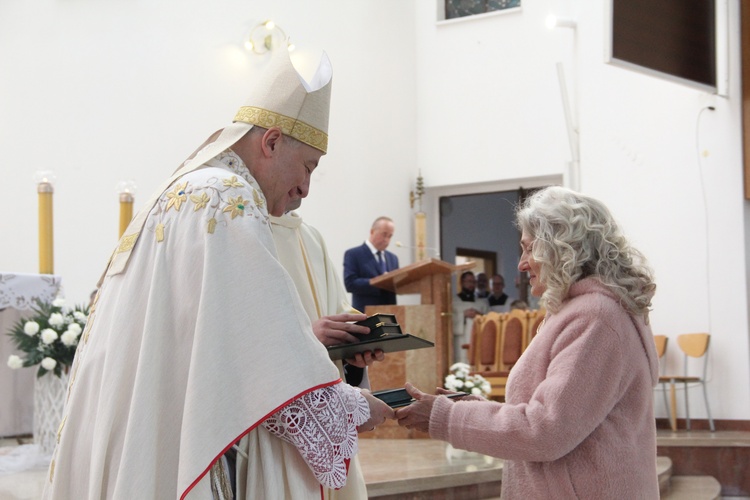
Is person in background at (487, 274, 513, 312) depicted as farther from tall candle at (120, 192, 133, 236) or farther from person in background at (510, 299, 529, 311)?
tall candle at (120, 192, 133, 236)

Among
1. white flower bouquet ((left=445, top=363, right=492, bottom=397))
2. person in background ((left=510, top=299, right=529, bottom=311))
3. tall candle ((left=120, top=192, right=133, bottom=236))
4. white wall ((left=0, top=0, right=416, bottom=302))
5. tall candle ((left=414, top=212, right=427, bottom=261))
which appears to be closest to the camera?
tall candle ((left=120, top=192, right=133, bottom=236))

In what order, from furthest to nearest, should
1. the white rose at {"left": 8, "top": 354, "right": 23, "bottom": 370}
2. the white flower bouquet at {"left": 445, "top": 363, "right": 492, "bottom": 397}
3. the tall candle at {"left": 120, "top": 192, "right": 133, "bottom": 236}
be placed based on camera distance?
1. the white flower bouquet at {"left": 445, "top": 363, "right": 492, "bottom": 397}
2. the tall candle at {"left": 120, "top": 192, "right": 133, "bottom": 236}
3. the white rose at {"left": 8, "top": 354, "right": 23, "bottom": 370}

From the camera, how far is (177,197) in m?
2.08

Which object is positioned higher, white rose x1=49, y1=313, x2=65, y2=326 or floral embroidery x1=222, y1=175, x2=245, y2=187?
floral embroidery x1=222, y1=175, x2=245, y2=187

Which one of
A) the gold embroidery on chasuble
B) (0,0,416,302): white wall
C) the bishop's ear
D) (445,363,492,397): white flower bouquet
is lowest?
(445,363,492,397): white flower bouquet

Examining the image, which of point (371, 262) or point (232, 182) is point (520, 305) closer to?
point (371, 262)

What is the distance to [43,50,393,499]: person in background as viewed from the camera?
1915mm

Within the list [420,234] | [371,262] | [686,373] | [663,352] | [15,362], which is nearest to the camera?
[15,362]

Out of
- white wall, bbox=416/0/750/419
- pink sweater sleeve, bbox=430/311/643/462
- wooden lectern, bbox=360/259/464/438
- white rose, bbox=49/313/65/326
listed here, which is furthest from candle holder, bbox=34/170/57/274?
white wall, bbox=416/0/750/419

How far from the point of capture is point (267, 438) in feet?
6.59

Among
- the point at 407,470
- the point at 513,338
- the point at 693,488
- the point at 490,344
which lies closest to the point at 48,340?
the point at 407,470

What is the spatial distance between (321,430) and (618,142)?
7.08m

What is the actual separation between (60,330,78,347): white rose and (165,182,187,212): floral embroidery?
2633mm

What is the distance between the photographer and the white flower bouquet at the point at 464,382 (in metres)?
6.41
